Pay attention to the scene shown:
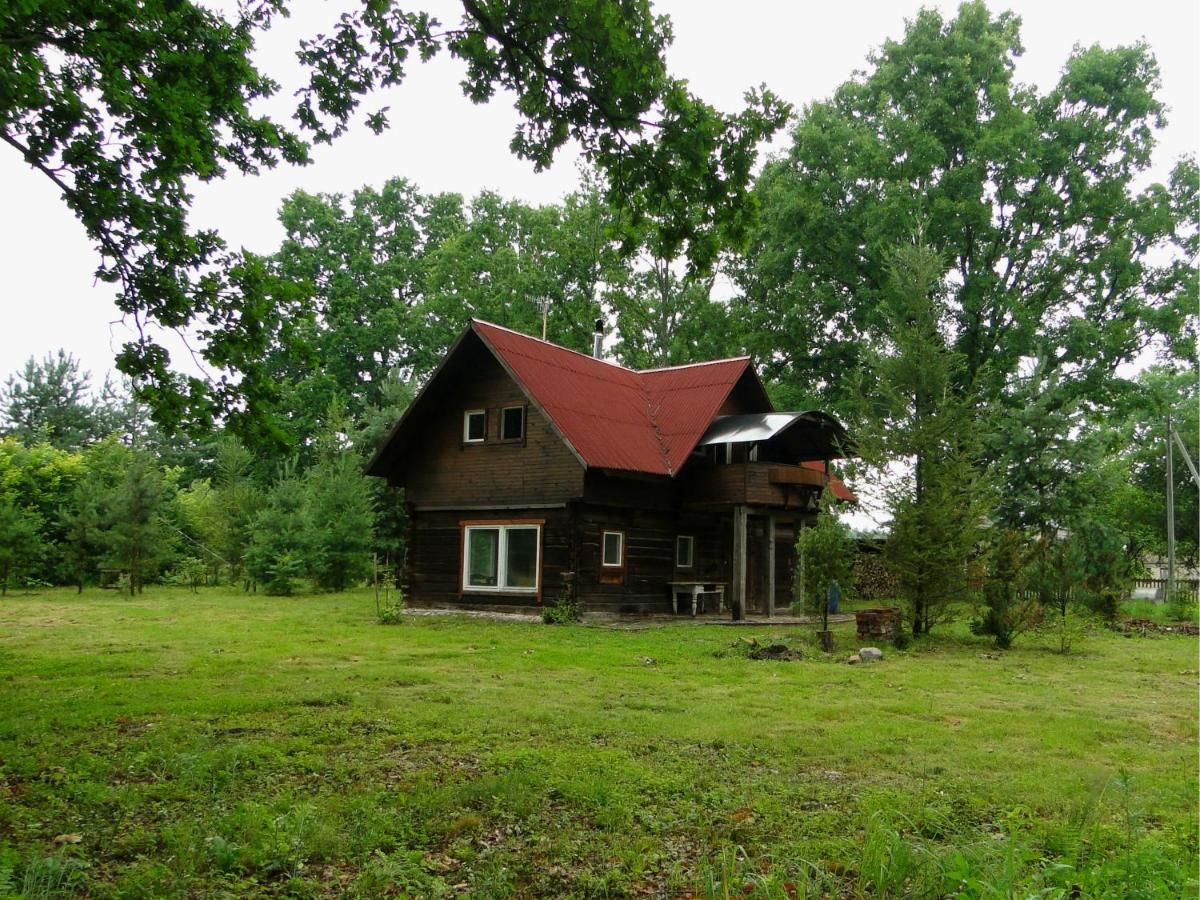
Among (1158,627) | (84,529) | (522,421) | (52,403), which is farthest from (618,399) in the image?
(52,403)

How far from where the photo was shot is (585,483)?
835 inches

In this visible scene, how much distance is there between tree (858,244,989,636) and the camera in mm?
17328

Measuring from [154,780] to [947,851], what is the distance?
5030 mm

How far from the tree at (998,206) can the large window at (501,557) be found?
15.4 metres

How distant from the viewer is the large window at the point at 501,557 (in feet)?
73.4

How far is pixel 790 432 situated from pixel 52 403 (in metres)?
42.7

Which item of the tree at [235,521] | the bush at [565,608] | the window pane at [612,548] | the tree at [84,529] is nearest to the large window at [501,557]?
the bush at [565,608]

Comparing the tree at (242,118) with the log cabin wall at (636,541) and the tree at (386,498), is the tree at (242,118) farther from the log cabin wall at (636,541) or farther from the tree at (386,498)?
the tree at (386,498)

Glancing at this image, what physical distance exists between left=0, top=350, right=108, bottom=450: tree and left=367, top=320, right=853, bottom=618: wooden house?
34.2 meters

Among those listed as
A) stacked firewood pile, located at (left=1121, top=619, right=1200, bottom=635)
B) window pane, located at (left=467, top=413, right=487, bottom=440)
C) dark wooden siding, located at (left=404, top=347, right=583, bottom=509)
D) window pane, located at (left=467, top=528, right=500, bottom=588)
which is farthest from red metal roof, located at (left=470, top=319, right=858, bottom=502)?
stacked firewood pile, located at (left=1121, top=619, right=1200, bottom=635)

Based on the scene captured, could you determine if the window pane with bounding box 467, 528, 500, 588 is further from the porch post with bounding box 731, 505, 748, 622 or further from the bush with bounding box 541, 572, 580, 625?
the porch post with bounding box 731, 505, 748, 622

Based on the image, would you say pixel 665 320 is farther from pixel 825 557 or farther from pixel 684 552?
pixel 825 557

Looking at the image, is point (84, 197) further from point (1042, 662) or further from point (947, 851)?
A: point (1042, 662)

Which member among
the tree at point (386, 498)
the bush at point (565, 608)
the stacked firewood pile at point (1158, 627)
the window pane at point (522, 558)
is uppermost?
the tree at point (386, 498)
